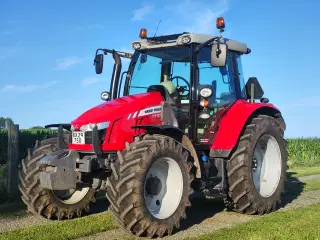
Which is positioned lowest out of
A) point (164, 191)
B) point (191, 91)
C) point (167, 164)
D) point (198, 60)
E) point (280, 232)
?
point (280, 232)

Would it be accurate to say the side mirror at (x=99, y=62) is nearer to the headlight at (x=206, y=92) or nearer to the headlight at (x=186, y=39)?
the headlight at (x=186, y=39)

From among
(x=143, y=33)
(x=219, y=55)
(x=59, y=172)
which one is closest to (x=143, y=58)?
(x=143, y=33)

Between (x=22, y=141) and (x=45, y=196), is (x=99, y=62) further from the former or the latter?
(x=22, y=141)

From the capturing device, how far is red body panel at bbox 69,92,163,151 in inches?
221

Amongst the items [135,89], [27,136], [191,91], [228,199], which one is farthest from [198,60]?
[27,136]

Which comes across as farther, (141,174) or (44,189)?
(44,189)

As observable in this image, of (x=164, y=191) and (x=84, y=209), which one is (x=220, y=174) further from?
(x=84, y=209)

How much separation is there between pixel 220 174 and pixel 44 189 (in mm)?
2542

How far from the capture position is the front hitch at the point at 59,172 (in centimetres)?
532

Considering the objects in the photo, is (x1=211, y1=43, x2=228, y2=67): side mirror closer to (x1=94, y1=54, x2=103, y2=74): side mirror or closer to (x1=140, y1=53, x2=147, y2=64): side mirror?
(x1=140, y1=53, x2=147, y2=64): side mirror

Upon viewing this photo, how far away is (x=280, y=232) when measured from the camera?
5.30 m

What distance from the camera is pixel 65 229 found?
553 centimetres

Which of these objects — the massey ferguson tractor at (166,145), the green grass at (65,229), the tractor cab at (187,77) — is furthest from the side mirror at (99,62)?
the green grass at (65,229)

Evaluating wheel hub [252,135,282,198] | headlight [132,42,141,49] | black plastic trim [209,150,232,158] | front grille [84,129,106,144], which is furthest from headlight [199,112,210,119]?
front grille [84,129,106,144]
